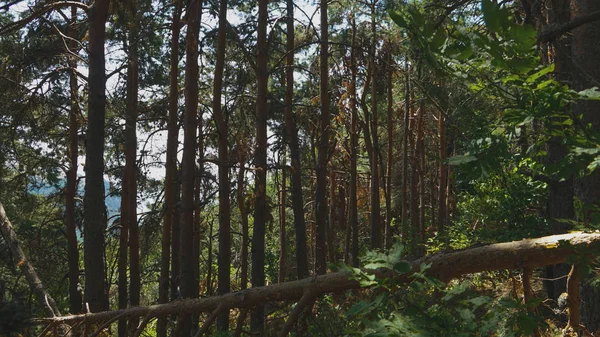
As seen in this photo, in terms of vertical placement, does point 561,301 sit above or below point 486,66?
below

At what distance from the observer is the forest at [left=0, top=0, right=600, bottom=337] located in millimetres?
2148

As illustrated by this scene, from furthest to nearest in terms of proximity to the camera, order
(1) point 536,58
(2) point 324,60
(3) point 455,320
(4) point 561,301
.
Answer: (2) point 324,60
(4) point 561,301
(3) point 455,320
(1) point 536,58

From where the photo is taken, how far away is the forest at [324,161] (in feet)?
7.05

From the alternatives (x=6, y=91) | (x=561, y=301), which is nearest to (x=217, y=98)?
(x=6, y=91)

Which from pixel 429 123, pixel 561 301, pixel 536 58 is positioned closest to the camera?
pixel 536 58

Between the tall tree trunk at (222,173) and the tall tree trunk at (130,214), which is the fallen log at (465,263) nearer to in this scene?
the tall tree trunk at (222,173)

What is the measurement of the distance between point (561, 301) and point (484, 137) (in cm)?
886

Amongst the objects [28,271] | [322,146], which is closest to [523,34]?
[28,271]

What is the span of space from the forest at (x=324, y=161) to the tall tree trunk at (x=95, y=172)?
0.03 m

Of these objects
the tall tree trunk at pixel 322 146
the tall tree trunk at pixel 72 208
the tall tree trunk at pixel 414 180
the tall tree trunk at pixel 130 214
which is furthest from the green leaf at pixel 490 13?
the tall tree trunk at pixel 414 180

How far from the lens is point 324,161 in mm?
15609

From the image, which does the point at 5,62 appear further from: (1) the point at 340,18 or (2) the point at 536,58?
(1) the point at 340,18

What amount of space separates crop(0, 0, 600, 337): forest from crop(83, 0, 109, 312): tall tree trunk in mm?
27

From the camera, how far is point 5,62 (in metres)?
9.86
